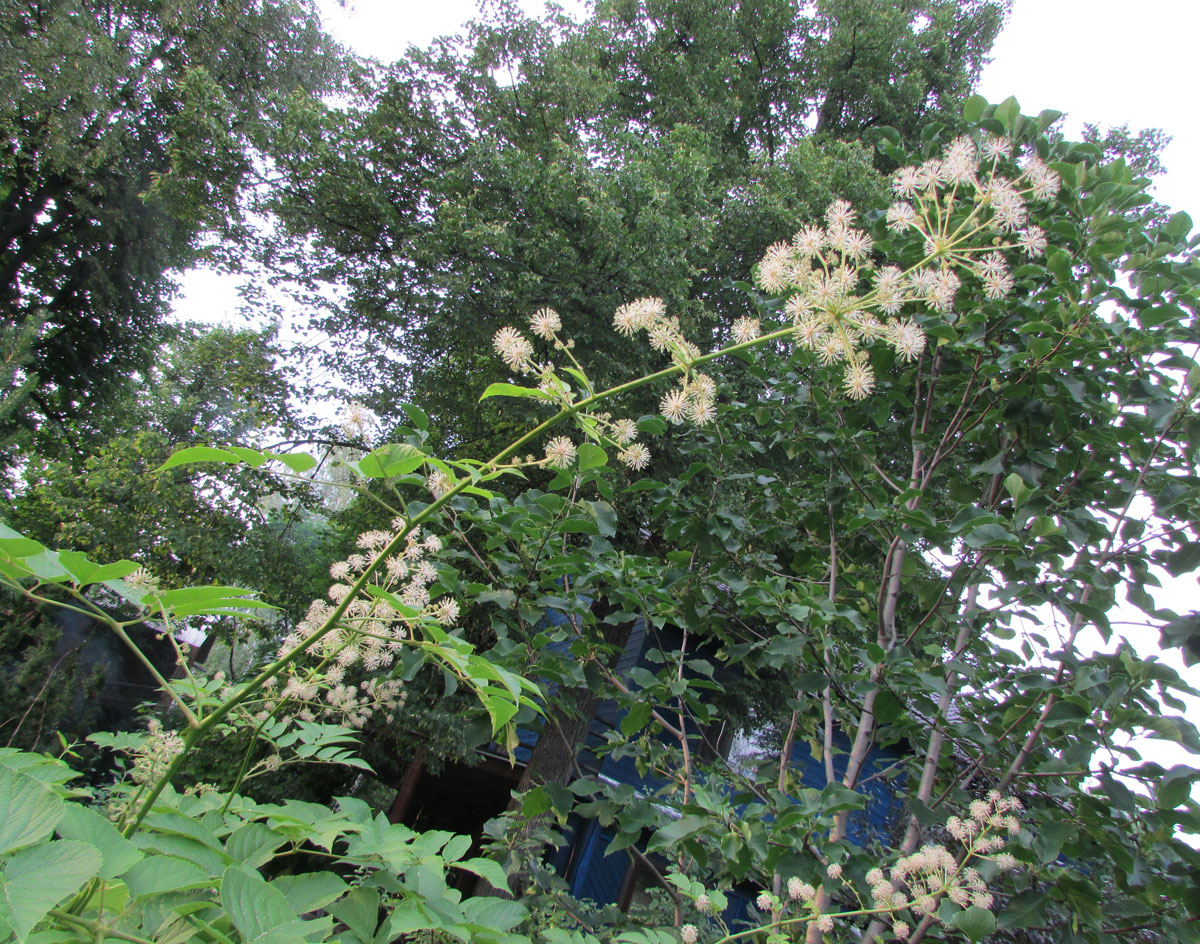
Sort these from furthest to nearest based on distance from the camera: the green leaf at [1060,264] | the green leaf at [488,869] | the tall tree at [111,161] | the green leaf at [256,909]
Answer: the tall tree at [111,161], the green leaf at [1060,264], the green leaf at [488,869], the green leaf at [256,909]

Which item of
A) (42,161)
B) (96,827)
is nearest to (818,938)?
(96,827)

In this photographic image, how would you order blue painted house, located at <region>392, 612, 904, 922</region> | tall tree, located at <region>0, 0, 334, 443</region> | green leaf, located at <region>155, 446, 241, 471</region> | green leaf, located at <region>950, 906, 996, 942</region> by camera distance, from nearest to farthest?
1. green leaf, located at <region>155, 446, 241, 471</region>
2. green leaf, located at <region>950, 906, 996, 942</region>
3. blue painted house, located at <region>392, 612, 904, 922</region>
4. tall tree, located at <region>0, 0, 334, 443</region>

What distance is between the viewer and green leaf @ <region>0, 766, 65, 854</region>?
46 centimetres

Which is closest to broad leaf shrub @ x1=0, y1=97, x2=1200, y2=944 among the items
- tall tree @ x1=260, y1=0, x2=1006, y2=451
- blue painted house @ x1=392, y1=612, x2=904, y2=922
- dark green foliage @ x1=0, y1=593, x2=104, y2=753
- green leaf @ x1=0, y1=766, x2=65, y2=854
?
green leaf @ x1=0, y1=766, x2=65, y2=854

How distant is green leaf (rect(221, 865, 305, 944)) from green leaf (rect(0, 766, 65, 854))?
0.14m

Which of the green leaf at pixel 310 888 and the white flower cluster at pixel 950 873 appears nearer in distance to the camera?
the green leaf at pixel 310 888

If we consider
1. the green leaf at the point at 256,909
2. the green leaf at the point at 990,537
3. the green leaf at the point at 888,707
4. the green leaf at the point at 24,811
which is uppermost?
the green leaf at the point at 990,537

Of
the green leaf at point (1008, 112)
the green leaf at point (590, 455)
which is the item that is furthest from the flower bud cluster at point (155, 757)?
the green leaf at point (1008, 112)

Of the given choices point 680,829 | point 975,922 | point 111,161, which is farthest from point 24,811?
point 111,161

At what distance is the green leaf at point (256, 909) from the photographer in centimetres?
54

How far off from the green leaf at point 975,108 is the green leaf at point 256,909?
8.25 ft

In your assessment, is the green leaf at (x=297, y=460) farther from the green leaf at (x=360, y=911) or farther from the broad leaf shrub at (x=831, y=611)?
the green leaf at (x=360, y=911)

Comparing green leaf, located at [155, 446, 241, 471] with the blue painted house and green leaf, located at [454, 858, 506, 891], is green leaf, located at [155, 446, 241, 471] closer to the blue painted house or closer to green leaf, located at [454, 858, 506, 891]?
green leaf, located at [454, 858, 506, 891]

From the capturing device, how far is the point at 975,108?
1.96 meters
